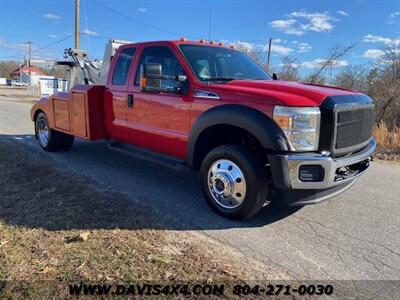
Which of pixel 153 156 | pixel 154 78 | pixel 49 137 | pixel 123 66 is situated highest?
pixel 123 66

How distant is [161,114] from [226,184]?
4.84 feet

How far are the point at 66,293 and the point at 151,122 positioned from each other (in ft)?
9.75

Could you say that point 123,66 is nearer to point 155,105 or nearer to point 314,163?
point 155,105

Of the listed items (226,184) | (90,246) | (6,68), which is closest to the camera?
(90,246)

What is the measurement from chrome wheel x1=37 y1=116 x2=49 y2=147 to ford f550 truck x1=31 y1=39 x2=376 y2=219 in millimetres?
1840

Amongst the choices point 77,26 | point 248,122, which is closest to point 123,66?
point 248,122

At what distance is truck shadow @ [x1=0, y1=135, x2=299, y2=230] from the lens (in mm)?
4199

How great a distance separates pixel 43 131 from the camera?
789 centimetres

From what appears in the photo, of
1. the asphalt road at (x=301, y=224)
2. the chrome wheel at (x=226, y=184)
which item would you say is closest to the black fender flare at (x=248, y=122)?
the chrome wheel at (x=226, y=184)

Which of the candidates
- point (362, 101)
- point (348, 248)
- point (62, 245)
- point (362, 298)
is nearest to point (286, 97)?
point (362, 101)

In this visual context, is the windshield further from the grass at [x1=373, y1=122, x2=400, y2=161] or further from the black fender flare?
the grass at [x1=373, y1=122, x2=400, y2=161]

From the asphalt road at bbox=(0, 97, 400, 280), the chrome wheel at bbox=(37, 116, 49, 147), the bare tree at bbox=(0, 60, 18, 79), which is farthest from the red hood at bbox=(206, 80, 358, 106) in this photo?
the bare tree at bbox=(0, 60, 18, 79)

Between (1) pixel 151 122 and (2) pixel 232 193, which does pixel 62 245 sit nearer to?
(2) pixel 232 193

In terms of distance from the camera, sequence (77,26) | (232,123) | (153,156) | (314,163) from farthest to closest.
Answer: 1. (77,26)
2. (153,156)
3. (232,123)
4. (314,163)
